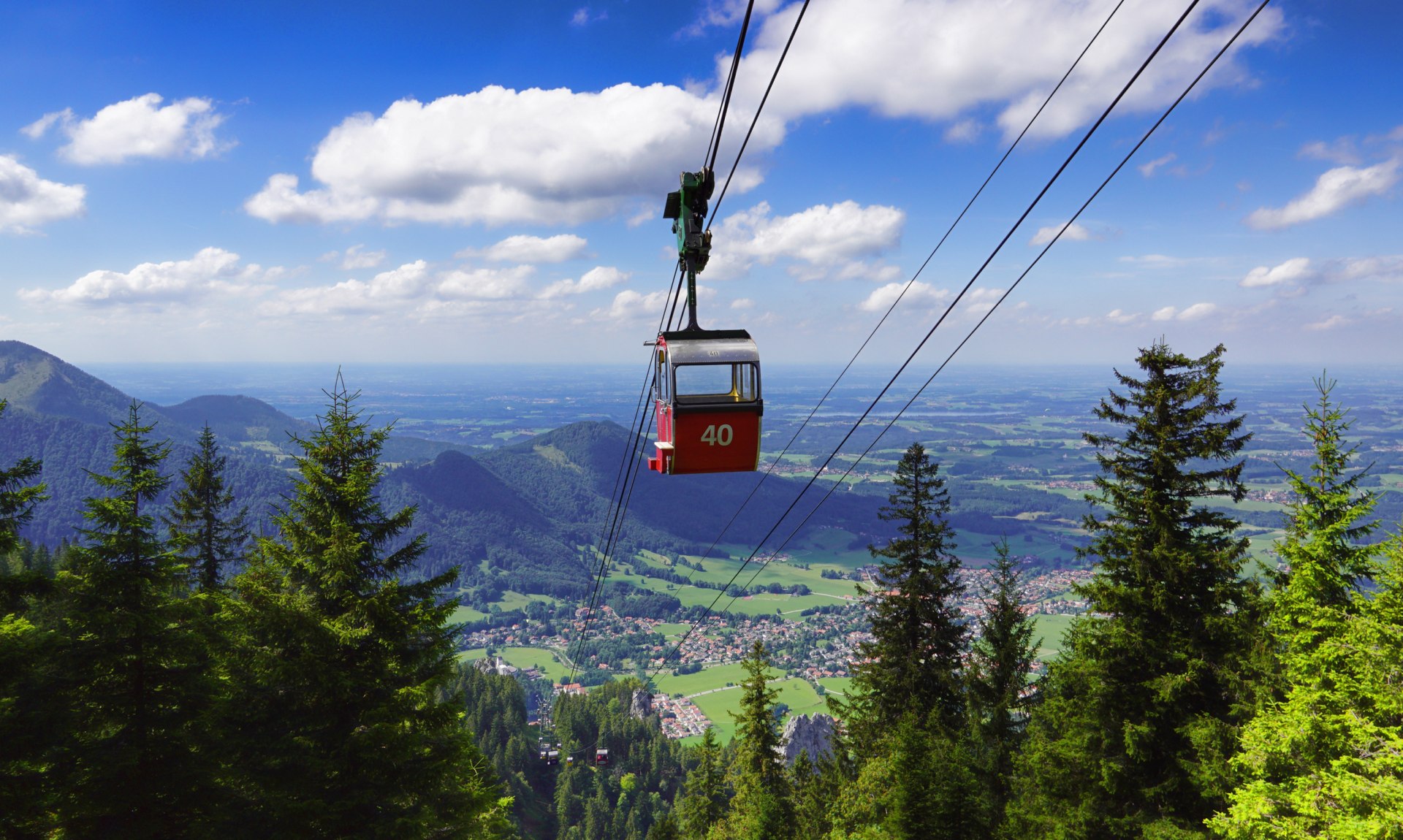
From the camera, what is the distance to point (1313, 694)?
39.1 feet

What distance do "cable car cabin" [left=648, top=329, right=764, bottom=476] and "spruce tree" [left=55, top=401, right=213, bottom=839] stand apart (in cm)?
1000

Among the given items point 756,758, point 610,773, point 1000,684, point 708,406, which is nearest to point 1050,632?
point 610,773

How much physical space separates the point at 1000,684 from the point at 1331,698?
34.3 ft

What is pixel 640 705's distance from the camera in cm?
9388

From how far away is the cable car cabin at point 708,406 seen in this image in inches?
438

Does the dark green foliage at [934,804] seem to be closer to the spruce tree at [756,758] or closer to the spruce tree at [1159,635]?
the spruce tree at [1159,635]

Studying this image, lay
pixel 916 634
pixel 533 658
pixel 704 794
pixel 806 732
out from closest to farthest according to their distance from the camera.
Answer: pixel 916 634, pixel 704 794, pixel 806 732, pixel 533 658

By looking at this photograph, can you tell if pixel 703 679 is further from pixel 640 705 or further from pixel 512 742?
pixel 512 742

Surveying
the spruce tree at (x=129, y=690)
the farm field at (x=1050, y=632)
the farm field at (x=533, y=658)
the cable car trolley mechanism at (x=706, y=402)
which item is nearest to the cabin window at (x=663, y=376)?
the cable car trolley mechanism at (x=706, y=402)

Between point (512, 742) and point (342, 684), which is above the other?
point (342, 684)

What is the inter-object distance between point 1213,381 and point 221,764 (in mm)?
21815

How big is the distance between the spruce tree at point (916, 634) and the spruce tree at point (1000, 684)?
0.74 meters

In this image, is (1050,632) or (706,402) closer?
(706,402)

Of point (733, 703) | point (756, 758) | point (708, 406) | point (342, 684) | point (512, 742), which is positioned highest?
point (708, 406)
